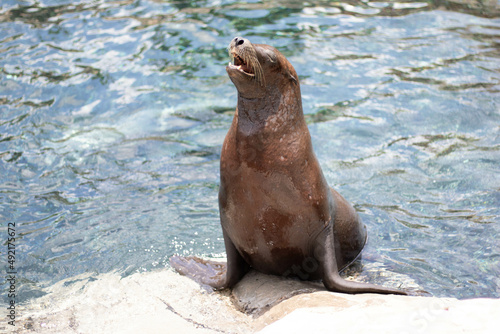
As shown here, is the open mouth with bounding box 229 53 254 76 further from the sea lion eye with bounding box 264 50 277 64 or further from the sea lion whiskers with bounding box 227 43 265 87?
Answer: the sea lion eye with bounding box 264 50 277 64

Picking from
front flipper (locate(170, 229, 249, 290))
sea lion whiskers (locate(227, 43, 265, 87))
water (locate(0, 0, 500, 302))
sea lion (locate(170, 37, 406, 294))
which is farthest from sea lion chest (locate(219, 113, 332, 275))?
water (locate(0, 0, 500, 302))

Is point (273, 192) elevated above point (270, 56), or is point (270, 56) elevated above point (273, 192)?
point (270, 56)

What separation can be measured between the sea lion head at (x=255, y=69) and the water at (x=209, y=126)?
5.78 feet

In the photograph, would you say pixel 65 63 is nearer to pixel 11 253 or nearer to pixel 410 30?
pixel 11 253

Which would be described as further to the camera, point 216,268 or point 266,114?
point 216,268

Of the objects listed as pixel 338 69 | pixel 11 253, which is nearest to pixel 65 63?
pixel 338 69

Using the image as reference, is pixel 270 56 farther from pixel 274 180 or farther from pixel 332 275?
pixel 332 275

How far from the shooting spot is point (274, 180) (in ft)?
13.4

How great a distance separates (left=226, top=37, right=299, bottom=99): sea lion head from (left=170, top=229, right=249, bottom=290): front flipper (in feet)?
3.72

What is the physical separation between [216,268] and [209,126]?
3.55 m

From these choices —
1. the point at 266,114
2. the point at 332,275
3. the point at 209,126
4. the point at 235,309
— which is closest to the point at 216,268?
the point at 235,309

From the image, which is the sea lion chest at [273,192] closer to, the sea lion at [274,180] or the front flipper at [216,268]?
the sea lion at [274,180]

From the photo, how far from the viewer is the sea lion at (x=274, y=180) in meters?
4.07

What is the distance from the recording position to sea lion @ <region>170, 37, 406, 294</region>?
4.07m
